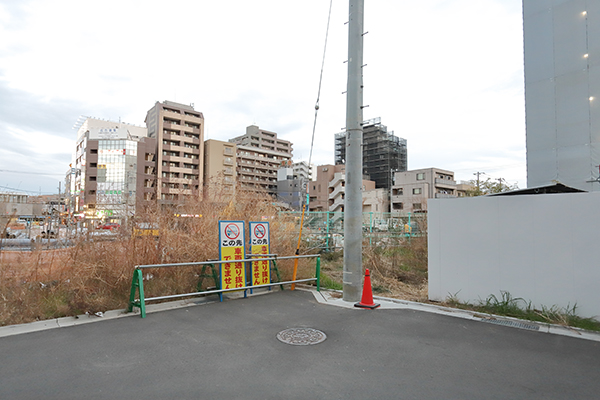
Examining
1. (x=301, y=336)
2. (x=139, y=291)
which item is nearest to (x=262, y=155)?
(x=139, y=291)

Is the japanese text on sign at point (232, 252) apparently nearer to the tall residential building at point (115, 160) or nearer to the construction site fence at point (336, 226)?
the construction site fence at point (336, 226)

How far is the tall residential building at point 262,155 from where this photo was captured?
3848 inches

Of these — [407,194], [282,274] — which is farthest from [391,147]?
[282,274]

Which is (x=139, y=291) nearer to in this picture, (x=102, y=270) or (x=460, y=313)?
(x=102, y=270)

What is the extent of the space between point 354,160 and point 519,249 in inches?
143

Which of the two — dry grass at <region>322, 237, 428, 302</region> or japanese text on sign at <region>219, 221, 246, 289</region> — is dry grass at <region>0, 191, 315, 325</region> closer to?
japanese text on sign at <region>219, 221, 246, 289</region>

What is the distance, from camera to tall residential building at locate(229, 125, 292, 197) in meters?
97.8

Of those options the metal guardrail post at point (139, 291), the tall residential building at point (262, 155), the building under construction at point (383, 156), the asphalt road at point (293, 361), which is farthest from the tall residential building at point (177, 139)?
the asphalt road at point (293, 361)

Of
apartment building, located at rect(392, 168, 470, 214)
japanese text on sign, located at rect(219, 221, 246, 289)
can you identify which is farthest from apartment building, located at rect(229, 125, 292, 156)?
japanese text on sign, located at rect(219, 221, 246, 289)

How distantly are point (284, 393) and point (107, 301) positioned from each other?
4764 millimetres

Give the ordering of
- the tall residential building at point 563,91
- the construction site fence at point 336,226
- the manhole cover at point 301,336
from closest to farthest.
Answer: the manhole cover at point 301,336 < the tall residential building at point 563,91 < the construction site fence at point 336,226

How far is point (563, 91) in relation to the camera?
15.6 m

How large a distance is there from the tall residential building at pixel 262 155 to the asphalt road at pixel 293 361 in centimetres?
8368

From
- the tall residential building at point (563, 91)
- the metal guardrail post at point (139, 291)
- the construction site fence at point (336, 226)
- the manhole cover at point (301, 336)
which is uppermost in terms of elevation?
the tall residential building at point (563, 91)
